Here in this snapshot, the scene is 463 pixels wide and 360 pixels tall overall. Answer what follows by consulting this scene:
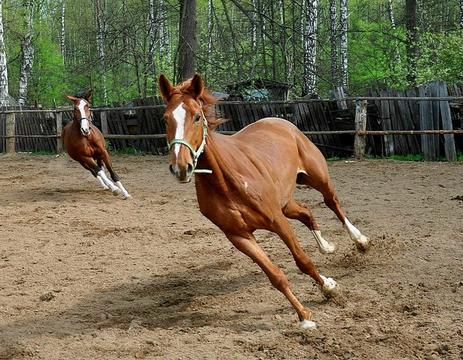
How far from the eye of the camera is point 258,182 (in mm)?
4125

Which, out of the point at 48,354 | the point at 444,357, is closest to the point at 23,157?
the point at 48,354

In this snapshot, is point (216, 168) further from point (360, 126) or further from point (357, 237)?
point (360, 126)

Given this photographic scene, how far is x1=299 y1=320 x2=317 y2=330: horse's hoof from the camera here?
12.6 ft

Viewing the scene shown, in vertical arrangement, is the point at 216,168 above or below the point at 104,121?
below

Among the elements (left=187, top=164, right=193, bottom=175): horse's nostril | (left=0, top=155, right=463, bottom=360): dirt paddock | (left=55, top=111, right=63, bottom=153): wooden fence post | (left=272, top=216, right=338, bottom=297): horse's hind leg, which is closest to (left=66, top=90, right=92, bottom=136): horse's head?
(left=0, top=155, right=463, bottom=360): dirt paddock

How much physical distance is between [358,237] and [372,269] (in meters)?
0.46

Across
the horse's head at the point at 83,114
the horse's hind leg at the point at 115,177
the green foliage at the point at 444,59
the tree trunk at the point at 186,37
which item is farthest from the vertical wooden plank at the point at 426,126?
the horse's head at the point at 83,114

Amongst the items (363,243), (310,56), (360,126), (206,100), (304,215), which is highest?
(310,56)

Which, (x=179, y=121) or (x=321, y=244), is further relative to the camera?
(x=321, y=244)

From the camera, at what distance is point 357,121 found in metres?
13.2

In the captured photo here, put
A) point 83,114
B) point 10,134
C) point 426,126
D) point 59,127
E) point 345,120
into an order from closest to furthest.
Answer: point 83,114, point 426,126, point 345,120, point 59,127, point 10,134

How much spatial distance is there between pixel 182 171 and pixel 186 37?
32.8ft

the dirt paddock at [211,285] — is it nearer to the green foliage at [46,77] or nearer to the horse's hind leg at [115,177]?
the horse's hind leg at [115,177]

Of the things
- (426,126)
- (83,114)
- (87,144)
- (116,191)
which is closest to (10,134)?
(87,144)
